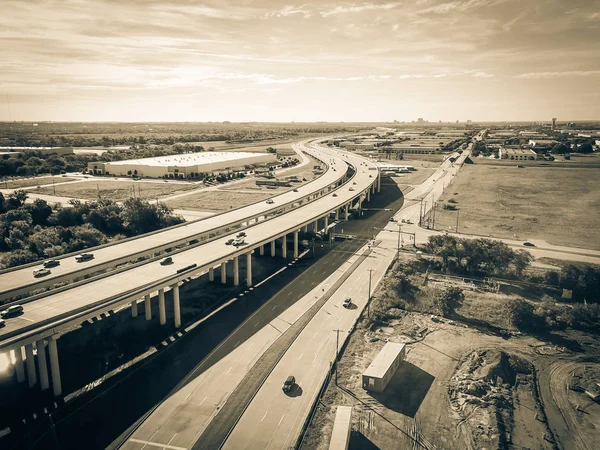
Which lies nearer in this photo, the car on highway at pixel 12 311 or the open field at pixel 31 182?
the car on highway at pixel 12 311

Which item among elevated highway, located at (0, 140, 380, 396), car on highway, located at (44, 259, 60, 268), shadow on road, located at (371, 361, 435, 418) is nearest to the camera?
shadow on road, located at (371, 361, 435, 418)

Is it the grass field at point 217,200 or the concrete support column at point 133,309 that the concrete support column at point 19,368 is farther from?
the grass field at point 217,200

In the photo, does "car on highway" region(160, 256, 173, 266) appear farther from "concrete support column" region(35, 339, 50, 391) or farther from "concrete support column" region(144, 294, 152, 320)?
"concrete support column" region(35, 339, 50, 391)

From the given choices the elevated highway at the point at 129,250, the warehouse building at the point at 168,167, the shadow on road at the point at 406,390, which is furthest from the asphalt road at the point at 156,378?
the warehouse building at the point at 168,167

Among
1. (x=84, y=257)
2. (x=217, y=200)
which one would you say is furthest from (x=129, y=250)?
(x=217, y=200)

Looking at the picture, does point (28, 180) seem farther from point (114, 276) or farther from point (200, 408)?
point (200, 408)

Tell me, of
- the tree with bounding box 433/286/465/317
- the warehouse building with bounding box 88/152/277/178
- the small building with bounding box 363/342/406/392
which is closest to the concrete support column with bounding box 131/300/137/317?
the small building with bounding box 363/342/406/392

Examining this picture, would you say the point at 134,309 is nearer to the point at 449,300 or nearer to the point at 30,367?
the point at 30,367
